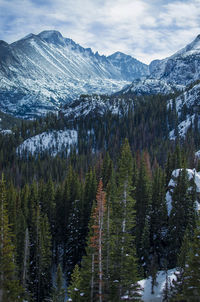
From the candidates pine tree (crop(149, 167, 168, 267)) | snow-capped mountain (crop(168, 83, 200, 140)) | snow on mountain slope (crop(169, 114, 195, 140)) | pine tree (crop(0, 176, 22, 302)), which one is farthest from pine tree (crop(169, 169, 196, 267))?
snow-capped mountain (crop(168, 83, 200, 140))

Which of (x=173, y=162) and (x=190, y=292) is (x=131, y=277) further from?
(x=173, y=162)

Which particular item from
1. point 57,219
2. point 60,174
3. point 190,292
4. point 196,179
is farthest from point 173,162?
point 60,174

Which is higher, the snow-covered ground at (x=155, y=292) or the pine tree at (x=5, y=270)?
the pine tree at (x=5, y=270)

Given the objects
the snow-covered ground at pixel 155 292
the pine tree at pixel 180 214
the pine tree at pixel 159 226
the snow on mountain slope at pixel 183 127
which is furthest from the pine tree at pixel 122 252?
the snow on mountain slope at pixel 183 127

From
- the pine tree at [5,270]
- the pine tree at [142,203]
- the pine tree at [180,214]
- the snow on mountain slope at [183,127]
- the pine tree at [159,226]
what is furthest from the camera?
the snow on mountain slope at [183,127]

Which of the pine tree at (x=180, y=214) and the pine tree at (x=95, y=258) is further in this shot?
the pine tree at (x=180, y=214)

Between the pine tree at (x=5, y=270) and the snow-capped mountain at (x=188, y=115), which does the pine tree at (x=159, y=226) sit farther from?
Answer: the snow-capped mountain at (x=188, y=115)

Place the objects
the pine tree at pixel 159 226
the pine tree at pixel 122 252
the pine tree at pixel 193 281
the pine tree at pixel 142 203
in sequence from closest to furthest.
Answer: the pine tree at pixel 193 281 → the pine tree at pixel 122 252 → the pine tree at pixel 159 226 → the pine tree at pixel 142 203

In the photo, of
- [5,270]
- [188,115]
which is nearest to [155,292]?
[5,270]

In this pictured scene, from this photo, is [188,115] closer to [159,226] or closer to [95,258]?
[159,226]

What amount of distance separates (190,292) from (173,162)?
49.7 m

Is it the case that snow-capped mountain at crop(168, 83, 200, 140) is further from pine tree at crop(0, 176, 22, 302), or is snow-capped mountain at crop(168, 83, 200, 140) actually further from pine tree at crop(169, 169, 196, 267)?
pine tree at crop(0, 176, 22, 302)

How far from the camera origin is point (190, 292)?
1786 cm

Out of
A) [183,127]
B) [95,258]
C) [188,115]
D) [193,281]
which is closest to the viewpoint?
[193,281]
